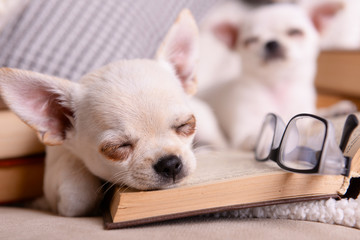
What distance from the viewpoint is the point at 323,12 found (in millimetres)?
2062

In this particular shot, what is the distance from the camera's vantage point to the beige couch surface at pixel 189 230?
86 cm

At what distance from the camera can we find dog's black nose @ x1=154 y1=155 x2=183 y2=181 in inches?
38.4

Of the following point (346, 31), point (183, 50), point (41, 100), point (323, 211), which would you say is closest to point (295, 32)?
point (346, 31)

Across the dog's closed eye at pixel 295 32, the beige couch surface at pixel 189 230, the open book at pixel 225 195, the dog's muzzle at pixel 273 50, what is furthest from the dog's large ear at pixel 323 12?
the beige couch surface at pixel 189 230

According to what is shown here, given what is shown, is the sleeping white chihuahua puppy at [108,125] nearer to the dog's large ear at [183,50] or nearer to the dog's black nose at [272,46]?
the dog's large ear at [183,50]

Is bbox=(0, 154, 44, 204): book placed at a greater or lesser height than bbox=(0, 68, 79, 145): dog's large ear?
lesser

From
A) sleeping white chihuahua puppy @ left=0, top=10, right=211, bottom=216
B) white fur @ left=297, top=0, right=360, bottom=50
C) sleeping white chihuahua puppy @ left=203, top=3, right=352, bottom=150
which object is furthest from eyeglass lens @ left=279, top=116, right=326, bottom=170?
white fur @ left=297, top=0, right=360, bottom=50

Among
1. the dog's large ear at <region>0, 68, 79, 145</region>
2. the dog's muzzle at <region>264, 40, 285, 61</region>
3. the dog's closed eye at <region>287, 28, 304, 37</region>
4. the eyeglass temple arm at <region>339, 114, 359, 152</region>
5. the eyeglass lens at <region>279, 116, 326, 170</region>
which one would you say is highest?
the dog's closed eye at <region>287, 28, 304, 37</region>

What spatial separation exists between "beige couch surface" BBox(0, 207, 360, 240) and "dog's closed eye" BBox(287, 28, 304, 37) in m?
1.22

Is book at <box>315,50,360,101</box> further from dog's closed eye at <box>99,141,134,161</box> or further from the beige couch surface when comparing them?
→ dog's closed eye at <box>99,141,134,161</box>

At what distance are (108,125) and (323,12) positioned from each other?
1538 millimetres

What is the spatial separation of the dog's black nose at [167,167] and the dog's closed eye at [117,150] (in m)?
0.09

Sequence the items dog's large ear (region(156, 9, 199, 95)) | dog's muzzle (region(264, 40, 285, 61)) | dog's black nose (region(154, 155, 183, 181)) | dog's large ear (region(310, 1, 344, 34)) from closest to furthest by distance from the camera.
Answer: dog's black nose (region(154, 155, 183, 181)) < dog's large ear (region(156, 9, 199, 95)) < dog's muzzle (region(264, 40, 285, 61)) < dog's large ear (region(310, 1, 344, 34))

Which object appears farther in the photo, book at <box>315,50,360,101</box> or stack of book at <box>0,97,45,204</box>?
book at <box>315,50,360,101</box>
